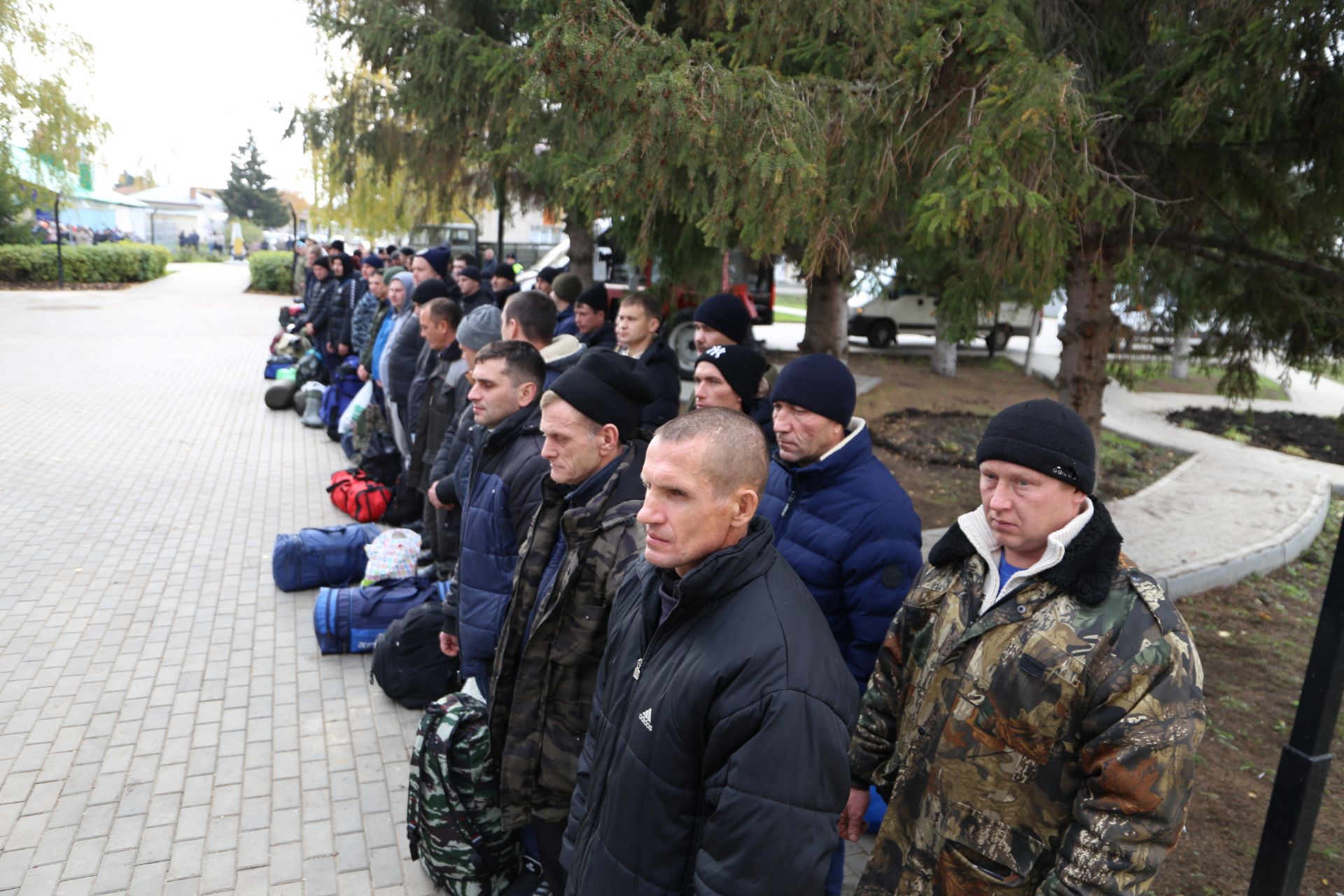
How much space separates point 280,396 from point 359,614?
7.70 m

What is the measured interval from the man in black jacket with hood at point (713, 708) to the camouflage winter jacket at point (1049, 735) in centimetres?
37

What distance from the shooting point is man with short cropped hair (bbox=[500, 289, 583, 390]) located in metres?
5.41

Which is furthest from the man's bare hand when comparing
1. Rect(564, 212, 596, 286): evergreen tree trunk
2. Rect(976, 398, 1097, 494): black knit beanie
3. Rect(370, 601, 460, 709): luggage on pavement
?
Rect(564, 212, 596, 286): evergreen tree trunk

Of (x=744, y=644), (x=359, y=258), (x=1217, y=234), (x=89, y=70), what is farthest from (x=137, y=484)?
(x=89, y=70)

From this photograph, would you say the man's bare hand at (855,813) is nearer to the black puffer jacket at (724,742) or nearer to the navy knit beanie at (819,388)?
the black puffer jacket at (724,742)

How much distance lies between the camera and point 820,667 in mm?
1979

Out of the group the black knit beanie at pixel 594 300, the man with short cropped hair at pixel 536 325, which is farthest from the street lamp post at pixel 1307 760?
the black knit beanie at pixel 594 300

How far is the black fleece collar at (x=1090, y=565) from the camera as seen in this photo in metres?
2.07

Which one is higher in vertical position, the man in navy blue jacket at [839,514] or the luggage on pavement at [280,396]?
the man in navy blue jacket at [839,514]

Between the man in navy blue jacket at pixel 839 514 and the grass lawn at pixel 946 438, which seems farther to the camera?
the grass lawn at pixel 946 438

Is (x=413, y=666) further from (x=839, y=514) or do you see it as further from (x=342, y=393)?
(x=342, y=393)

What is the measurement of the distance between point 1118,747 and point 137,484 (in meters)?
9.04

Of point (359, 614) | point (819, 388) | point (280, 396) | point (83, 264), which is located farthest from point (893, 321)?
point (83, 264)

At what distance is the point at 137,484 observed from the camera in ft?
28.6
